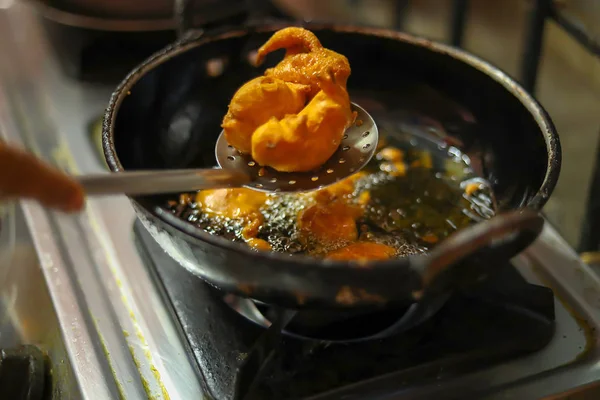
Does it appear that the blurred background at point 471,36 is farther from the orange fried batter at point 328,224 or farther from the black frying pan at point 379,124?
the orange fried batter at point 328,224

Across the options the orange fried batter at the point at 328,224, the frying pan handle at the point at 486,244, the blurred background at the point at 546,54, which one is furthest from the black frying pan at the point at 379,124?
the blurred background at the point at 546,54

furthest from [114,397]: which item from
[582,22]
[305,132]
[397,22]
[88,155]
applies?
[397,22]

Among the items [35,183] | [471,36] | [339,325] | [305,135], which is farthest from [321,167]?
[471,36]

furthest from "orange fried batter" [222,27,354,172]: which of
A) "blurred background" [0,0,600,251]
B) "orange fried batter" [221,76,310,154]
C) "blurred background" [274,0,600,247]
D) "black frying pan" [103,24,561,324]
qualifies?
"blurred background" [274,0,600,247]

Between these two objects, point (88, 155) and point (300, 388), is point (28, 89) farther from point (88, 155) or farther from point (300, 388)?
point (300, 388)

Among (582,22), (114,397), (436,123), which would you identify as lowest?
(114,397)

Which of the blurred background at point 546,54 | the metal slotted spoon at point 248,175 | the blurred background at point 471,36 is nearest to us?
the metal slotted spoon at point 248,175

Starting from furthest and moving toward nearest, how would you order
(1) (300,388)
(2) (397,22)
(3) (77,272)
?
(2) (397,22), (3) (77,272), (1) (300,388)
